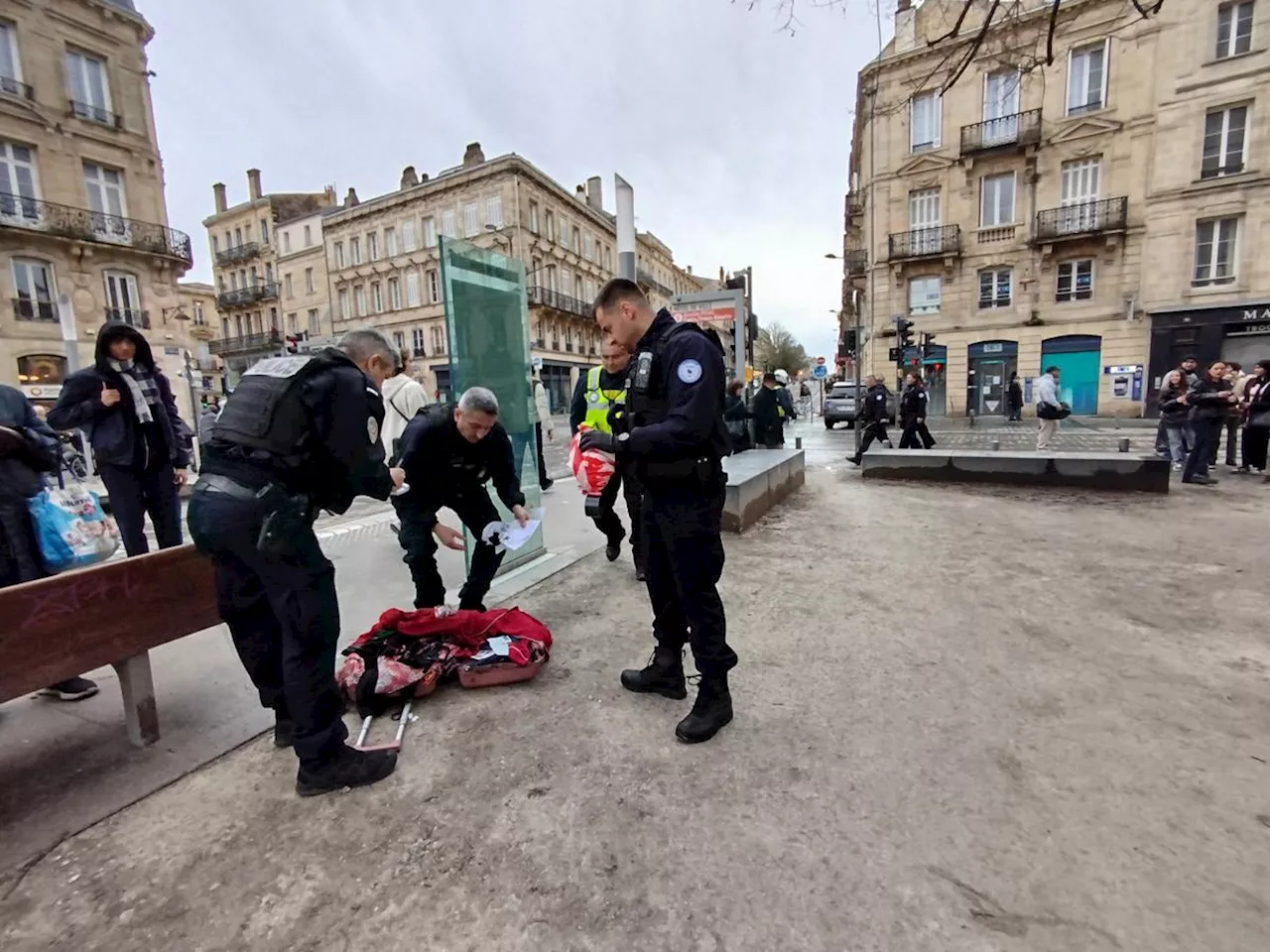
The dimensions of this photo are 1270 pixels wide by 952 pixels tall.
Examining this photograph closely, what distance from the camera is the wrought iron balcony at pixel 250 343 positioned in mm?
47188

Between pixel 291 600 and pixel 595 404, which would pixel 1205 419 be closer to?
pixel 595 404

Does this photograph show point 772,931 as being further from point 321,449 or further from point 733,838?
point 321,449

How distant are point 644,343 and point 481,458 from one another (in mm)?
1470

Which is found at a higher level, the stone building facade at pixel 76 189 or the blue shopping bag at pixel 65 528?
the stone building facade at pixel 76 189

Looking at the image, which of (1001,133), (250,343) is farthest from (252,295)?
(1001,133)

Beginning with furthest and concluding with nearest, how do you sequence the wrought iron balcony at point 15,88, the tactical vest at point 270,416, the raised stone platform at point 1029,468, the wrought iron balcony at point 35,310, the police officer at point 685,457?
the wrought iron balcony at point 35,310, the wrought iron balcony at point 15,88, the raised stone platform at point 1029,468, the police officer at point 685,457, the tactical vest at point 270,416

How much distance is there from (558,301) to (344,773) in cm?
4030

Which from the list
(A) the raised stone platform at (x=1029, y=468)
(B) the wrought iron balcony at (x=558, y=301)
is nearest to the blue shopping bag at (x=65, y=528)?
(A) the raised stone platform at (x=1029, y=468)

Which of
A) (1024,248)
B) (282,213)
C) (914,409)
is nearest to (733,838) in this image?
(914,409)

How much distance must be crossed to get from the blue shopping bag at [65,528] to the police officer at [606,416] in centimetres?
298

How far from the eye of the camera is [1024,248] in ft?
77.2

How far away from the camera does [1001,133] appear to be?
23578mm

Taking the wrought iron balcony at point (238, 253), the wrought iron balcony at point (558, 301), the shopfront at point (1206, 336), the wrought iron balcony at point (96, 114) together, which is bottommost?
the shopfront at point (1206, 336)

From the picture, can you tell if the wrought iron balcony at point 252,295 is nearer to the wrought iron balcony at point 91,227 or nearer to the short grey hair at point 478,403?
the wrought iron balcony at point 91,227
